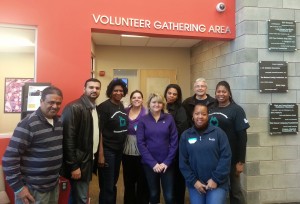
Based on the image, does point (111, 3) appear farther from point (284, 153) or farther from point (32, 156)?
point (284, 153)

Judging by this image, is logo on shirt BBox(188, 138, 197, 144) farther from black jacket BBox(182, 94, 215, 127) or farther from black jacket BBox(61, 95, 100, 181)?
black jacket BBox(61, 95, 100, 181)

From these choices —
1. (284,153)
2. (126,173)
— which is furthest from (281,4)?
(126,173)

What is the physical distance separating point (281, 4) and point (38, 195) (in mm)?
3625

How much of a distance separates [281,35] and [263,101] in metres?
0.92

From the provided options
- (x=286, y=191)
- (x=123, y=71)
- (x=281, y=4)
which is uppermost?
(x=281, y=4)

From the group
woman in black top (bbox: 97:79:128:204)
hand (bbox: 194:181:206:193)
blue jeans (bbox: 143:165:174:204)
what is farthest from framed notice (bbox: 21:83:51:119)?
hand (bbox: 194:181:206:193)

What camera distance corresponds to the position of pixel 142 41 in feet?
17.5

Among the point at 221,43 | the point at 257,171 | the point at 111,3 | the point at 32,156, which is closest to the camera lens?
the point at 32,156

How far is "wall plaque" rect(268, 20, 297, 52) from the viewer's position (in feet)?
11.1

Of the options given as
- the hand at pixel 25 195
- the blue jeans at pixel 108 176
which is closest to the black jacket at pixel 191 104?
the blue jeans at pixel 108 176

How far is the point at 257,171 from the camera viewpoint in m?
3.38

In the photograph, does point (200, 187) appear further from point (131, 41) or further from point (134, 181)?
point (131, 41)

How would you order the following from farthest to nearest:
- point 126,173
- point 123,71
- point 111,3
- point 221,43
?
point 123,71 < point 221,43 < point 111,3 < point 126,173

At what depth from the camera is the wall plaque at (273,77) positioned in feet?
11.0
